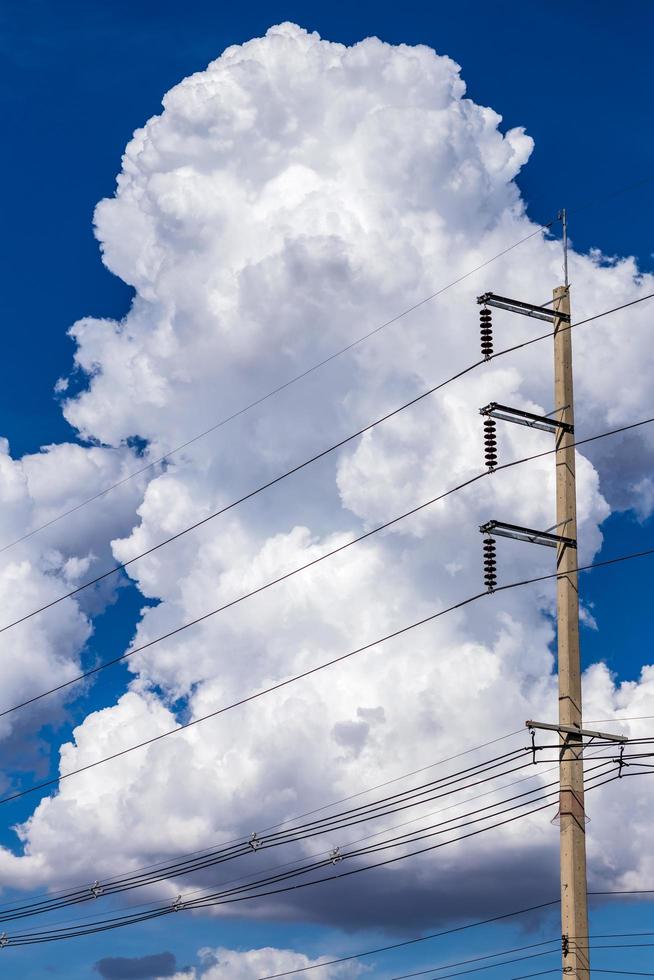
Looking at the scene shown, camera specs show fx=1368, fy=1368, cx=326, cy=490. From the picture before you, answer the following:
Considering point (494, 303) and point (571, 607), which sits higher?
point (494, 303)

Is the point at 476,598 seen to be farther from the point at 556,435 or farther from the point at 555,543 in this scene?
Result: the point at 556,435

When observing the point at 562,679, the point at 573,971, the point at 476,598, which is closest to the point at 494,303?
the point at 476,598

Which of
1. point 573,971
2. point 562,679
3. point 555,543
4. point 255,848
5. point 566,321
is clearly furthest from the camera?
point 255,848

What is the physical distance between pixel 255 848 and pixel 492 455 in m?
15.2

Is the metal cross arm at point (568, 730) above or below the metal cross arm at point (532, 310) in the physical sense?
below

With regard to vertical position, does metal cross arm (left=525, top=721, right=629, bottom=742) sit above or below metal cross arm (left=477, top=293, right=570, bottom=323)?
below

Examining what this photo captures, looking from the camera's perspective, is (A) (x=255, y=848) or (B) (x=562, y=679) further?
(A) (x=255, y=848)

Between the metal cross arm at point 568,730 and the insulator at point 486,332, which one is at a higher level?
the insulator at point 486,332

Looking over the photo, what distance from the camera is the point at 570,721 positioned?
100 ft

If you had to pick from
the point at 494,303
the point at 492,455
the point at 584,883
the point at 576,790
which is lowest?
the point at 584,883

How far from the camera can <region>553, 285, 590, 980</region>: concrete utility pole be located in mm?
29062

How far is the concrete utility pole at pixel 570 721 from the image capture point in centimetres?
2906

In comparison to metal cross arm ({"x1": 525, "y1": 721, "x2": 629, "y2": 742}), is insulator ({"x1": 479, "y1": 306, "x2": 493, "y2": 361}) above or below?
above

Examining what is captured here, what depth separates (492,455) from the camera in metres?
32.8
